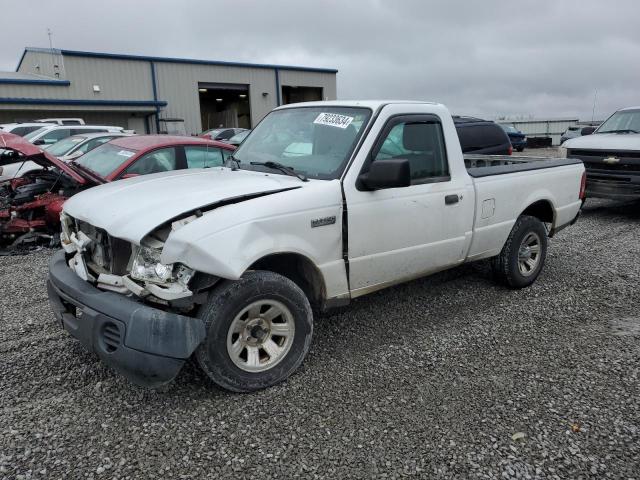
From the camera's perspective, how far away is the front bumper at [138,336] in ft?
9.23

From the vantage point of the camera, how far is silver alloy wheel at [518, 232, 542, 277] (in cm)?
529

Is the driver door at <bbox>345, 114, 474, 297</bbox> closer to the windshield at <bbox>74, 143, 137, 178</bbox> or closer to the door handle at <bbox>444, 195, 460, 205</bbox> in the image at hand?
the door handle at <bbox>444, 195, 460, 205</bbox>

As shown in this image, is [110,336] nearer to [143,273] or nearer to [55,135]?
[143,273]

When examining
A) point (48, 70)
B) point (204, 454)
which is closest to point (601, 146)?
point (204, 454)

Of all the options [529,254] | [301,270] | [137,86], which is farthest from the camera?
[137,86]

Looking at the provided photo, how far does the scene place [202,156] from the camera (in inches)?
290

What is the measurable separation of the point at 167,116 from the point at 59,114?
5794 mm

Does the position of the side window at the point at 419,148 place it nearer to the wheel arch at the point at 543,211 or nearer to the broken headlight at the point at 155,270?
the wheel arch at the point at 543,211

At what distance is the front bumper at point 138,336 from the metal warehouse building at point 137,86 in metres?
25.6

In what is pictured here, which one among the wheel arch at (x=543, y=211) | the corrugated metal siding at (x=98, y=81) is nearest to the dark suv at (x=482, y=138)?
the wheel arch at (x=543, y=211)

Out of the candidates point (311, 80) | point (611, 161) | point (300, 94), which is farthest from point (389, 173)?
point (300, 94)

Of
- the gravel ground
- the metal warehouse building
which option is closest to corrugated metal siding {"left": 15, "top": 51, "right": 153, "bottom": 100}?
the metal warehouse building

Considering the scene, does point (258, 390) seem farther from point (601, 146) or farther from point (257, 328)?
point (601, 146)

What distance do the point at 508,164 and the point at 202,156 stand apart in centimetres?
422
